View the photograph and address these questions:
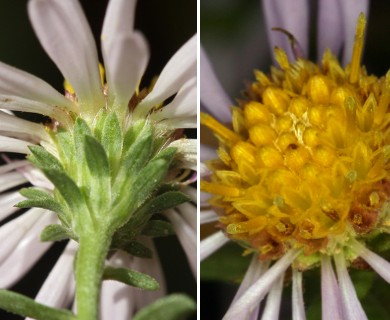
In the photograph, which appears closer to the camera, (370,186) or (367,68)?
(370,186)

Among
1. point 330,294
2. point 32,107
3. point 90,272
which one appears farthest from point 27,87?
point 330,294

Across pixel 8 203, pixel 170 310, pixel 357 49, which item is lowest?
pixel 170 310

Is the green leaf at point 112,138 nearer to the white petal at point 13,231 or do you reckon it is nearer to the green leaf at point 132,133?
the green leaf at point 132,133

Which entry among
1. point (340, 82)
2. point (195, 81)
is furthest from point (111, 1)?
point (340, 82)

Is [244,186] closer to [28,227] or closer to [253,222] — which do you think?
[253,222]

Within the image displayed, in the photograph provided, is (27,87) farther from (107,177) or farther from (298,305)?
(298,305)

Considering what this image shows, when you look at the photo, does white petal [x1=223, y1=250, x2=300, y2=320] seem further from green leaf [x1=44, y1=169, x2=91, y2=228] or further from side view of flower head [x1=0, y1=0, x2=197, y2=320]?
green leaf [x1=44, y1=169, x2=91, y2=228]

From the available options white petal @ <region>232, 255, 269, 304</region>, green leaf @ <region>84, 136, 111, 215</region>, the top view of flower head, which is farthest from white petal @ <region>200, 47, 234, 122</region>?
green leaf @ <region>84, 136, 111, 215</region>
